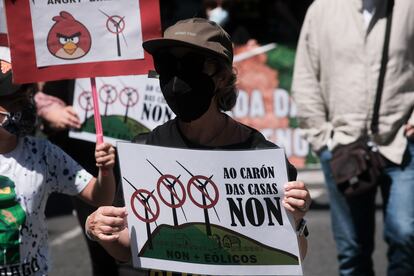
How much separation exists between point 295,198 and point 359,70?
1931 mm

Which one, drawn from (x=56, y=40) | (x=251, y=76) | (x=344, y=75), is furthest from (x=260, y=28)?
(x=56, y=40)

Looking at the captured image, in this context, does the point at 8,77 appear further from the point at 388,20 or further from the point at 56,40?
the point at 388,20

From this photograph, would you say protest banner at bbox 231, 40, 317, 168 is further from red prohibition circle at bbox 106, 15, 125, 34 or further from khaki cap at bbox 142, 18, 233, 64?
khaki cap at bbox 142, 18, 233, 64

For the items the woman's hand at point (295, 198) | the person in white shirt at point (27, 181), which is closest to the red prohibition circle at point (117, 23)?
the person in white shirt at point (27, 181)

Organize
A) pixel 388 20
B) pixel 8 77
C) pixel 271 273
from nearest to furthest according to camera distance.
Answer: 1. pixel 271 273
2. pixel 8 77
3. pixel 388 20

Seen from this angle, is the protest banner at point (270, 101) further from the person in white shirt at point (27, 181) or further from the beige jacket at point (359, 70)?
the person in white shirt at point (27, 181)

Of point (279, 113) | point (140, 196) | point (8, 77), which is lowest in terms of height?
point (279, 113)

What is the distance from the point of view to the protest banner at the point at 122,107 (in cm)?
455

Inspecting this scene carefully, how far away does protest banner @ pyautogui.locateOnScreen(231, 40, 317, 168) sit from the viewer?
952 centimetres

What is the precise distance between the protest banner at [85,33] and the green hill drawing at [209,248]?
804 millimetres

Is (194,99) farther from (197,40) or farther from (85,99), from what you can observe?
(85,99)

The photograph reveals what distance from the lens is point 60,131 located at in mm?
4570

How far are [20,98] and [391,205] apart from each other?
5.91 ft

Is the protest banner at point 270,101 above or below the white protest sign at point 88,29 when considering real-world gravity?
below
